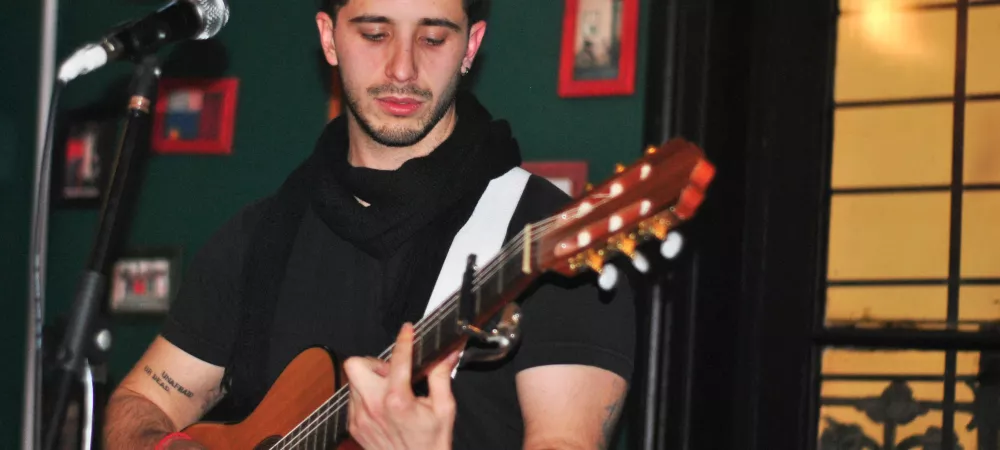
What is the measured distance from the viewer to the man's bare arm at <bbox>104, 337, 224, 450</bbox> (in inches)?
88.0

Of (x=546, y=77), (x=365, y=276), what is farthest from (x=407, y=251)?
(x=546, y=77)

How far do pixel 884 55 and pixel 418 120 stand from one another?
97cm

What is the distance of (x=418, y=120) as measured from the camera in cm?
215

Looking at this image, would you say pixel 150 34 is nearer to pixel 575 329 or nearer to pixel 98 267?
pixel 98 267

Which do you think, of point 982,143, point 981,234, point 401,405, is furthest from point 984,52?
point 401,405

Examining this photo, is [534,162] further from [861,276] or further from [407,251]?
[861,276]

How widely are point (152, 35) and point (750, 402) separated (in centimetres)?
131

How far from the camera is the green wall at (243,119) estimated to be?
242 cm

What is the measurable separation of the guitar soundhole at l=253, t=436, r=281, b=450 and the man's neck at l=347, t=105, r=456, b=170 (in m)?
0.55

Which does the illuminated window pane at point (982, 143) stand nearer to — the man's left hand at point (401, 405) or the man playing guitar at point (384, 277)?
the man playing guitar at point (384, 277)

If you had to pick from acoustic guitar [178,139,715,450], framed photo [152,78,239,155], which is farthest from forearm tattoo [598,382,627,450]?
framed photo [152,78,239,155]

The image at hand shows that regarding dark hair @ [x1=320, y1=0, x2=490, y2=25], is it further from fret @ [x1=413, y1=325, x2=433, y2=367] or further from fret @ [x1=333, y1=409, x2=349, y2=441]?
fret @ [x1=333, y1=409, x2=349, y2=441]

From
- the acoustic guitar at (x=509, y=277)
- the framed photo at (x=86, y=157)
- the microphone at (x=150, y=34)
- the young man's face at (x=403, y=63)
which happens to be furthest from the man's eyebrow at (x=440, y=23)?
the framed photo at (x=86, y=157)

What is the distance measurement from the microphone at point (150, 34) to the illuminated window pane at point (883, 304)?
1298 mm
